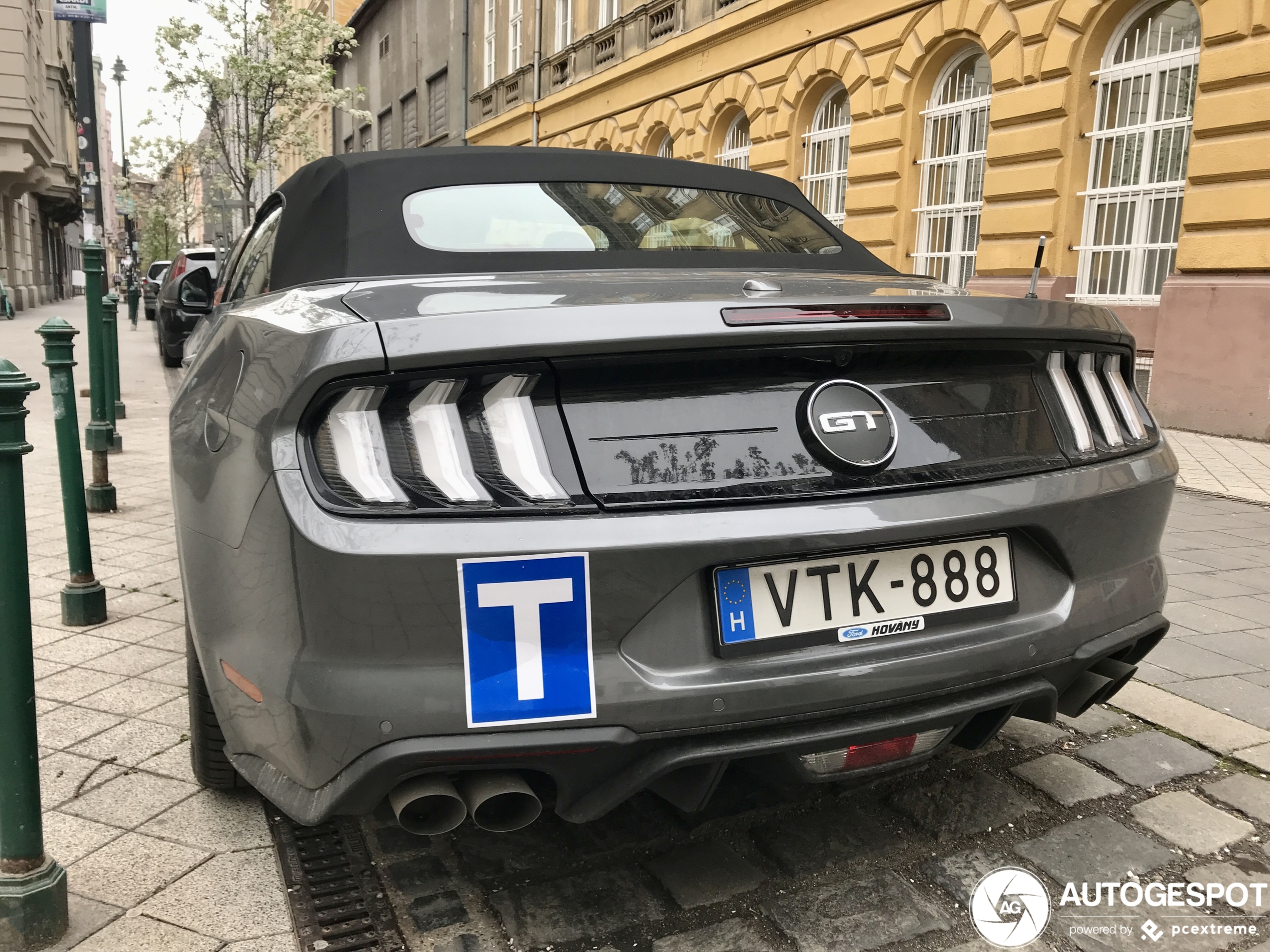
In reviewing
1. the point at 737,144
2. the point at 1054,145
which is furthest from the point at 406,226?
the point at 737,144

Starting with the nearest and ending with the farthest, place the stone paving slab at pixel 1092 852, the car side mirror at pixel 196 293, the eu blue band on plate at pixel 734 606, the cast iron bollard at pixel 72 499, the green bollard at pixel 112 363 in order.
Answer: the eu blue band on plate at pixel 734 606 < the stone paving slab at pixel 1092 852 < the cast iron bollard at pixel 72 499 < the car side mirror at pixel 196 293 < the green bollard at pixel 112 363

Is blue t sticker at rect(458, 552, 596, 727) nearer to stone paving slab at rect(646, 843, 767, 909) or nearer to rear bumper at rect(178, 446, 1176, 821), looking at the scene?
rear bumper at rect(178, 446, 1176, 821)

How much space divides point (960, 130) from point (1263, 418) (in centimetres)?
510

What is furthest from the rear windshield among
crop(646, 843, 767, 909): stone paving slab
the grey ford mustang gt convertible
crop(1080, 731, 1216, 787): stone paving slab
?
crop(1080, 731, 1216, 787): stone paving slab

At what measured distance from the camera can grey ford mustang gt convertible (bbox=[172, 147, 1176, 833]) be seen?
167cm

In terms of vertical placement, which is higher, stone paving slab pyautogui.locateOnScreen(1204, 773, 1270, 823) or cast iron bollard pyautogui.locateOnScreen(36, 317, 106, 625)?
cast iron bollard pyautogui.locateOnScreen(36, 317, 106, 625)

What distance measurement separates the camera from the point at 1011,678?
78.8 inches

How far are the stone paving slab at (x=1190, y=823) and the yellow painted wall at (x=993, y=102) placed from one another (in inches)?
301

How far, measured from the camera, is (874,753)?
77.6 inches

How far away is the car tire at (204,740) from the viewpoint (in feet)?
7.78

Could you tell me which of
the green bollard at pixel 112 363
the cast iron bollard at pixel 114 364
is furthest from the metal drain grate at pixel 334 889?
the cast iron bollard at pixel 114 364

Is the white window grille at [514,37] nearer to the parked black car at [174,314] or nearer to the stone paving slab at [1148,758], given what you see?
the parked black car at [174,314]

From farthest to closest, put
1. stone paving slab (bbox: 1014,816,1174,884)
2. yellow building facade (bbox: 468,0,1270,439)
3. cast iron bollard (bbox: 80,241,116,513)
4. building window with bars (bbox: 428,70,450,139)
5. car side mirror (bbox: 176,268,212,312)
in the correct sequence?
building window with bars (bbox: 428,70,450,139)
yellow building facade (bbox: 468,0,1270,439)
cast iron bollard (bbox: 80,241,116,513)
car side mirror (bbox: 176,268,212,312)
stone paving slab (bbox: 1014,816,1174,884)

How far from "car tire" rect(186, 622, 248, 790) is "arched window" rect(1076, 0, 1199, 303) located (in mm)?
9755
